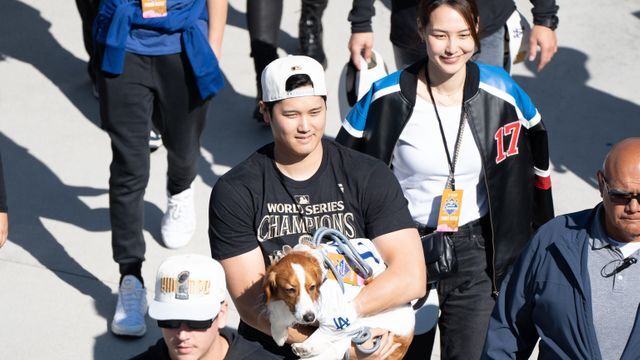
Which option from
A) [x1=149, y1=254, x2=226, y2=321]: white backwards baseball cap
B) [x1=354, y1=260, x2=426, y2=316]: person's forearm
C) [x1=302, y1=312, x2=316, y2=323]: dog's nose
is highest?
[x1=149, y1=254, x2=226, y2=321]: white backwards baseball cap

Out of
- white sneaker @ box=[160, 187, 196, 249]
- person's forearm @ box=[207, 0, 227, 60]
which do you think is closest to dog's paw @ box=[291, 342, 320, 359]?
person's forearm @ box=[207, 0, 227, 60]

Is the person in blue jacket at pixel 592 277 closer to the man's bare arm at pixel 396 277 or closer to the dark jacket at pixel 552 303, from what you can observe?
the dark jacket at pixel 552 303

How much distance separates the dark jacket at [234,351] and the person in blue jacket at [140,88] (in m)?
2.26

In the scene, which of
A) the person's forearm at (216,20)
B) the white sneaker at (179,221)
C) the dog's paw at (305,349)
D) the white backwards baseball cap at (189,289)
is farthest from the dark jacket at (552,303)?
the white sneaker at (179,221)

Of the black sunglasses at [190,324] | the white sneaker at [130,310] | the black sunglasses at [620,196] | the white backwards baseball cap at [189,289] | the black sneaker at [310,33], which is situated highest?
the black sunglasses at [620,196]

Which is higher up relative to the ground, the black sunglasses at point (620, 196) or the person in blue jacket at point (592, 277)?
the black sunglasses at point (620, 196)

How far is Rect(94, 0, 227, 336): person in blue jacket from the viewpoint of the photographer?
568 centimetres

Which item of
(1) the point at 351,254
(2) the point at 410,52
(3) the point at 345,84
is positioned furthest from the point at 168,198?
(1) the point at 351,254

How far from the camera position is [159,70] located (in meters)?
5.82

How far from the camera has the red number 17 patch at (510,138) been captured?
4.62 metres

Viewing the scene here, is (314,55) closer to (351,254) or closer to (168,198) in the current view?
(168,198)

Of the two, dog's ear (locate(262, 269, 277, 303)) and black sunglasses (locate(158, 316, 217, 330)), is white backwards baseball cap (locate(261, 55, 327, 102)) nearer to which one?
dog's ear (locate(262, 269, 277, 303))

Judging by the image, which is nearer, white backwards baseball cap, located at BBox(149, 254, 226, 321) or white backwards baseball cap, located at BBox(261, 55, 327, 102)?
white backwards baseball cap, located at BBox(149, 254, 226, 321)

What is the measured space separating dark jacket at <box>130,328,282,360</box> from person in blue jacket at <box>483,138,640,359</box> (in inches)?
34.1
